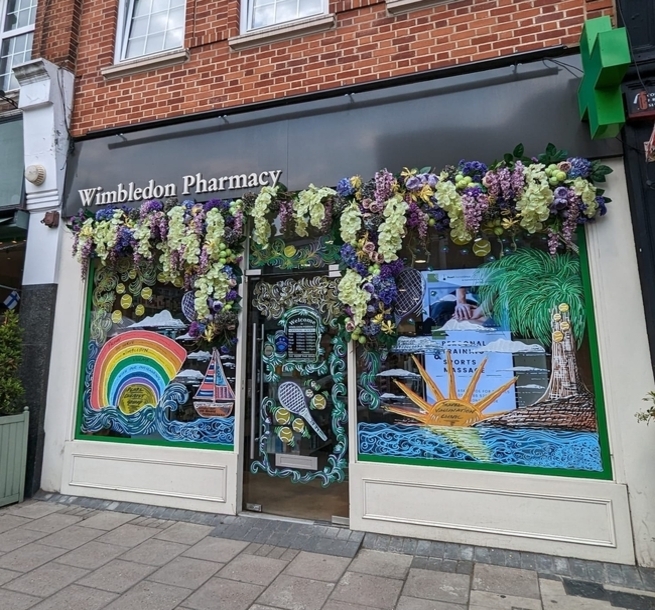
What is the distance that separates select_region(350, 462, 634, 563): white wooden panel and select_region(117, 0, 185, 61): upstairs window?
5.54 m

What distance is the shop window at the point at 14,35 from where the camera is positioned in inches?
262

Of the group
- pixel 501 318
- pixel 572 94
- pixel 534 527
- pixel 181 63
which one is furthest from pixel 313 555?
pixel 181 63

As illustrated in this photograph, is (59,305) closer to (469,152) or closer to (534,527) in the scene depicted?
(469,152)

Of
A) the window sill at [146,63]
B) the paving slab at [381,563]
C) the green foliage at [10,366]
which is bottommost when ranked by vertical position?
the paving slab at [381,563]

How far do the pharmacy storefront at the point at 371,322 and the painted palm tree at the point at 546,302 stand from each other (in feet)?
0.06

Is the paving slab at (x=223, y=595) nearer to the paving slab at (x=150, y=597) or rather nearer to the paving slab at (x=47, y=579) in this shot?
the paving slab at (x=150, y=597)

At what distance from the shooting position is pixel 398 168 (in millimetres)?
4430

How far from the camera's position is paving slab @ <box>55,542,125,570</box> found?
370 centimetres

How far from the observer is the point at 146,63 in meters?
5.52

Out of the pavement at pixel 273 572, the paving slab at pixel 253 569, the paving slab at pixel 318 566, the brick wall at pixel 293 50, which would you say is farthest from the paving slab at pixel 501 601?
the brick wall at pixel 293 50

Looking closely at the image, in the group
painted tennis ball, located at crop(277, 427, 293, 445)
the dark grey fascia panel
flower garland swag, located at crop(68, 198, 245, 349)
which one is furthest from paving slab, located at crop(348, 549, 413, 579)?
the dark grey fascia panel

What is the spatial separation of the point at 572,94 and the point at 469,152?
973 millimetres

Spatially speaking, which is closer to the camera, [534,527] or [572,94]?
[534,527]

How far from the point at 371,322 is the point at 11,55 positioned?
22.3 feet
